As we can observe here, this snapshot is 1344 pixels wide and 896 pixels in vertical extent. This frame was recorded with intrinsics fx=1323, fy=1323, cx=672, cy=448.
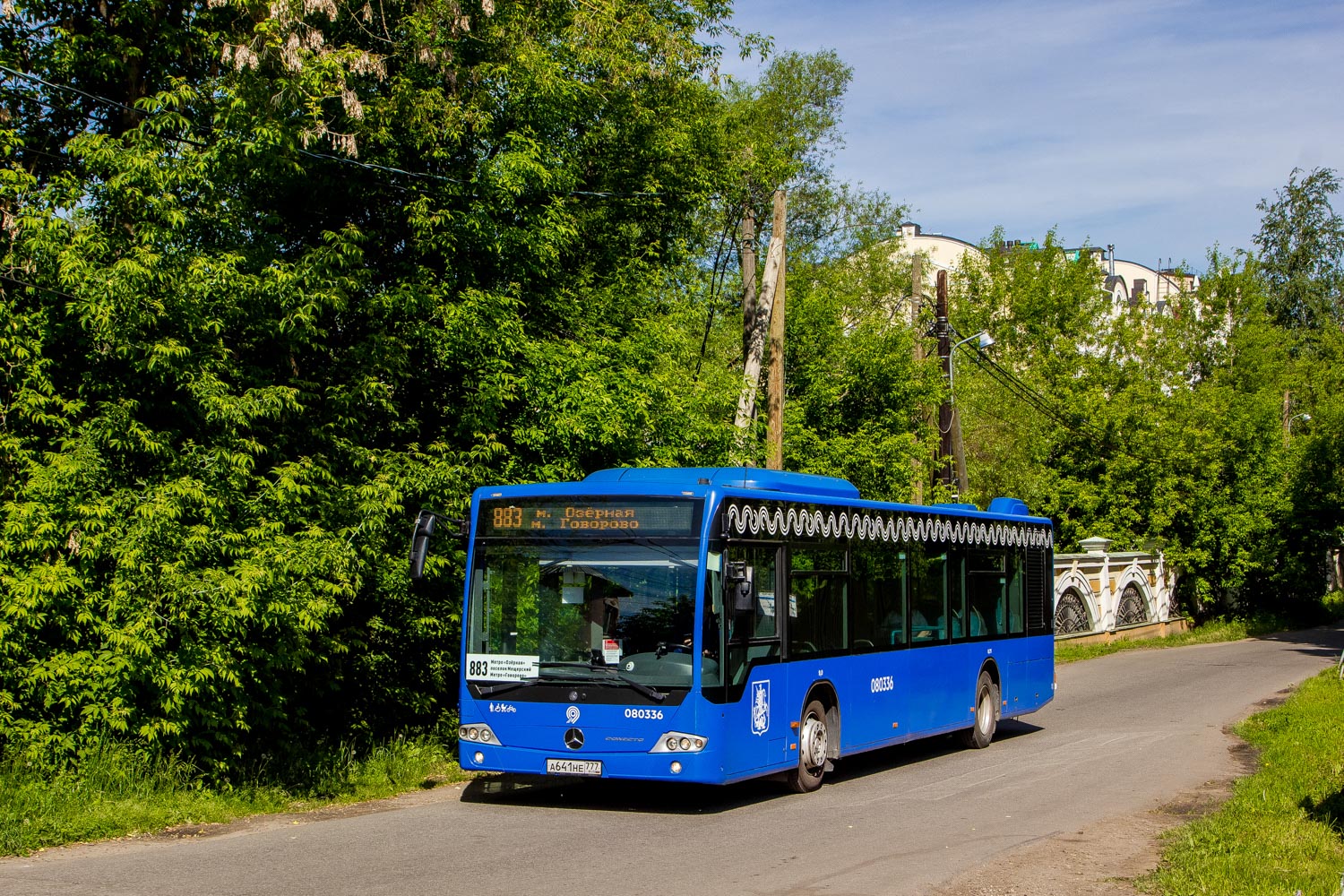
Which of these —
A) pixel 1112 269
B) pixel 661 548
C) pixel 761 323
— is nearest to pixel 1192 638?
pixel 761 323

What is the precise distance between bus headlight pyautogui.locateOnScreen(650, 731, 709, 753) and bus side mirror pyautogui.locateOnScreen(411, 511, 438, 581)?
248 cm

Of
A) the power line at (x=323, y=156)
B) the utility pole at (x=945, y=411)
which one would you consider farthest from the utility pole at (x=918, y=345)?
the power line at (x=323, y=156)

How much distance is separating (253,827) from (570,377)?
6.23 m

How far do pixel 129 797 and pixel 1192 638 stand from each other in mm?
35630

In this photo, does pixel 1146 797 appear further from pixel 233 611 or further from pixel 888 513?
pixel 233 611

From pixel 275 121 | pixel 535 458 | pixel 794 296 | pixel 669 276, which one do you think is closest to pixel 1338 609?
pixel 794 296

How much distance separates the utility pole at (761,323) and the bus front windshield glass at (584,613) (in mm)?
8362

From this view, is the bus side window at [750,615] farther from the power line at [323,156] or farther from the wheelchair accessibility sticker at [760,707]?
the power line at [323,156]

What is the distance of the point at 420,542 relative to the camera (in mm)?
11297

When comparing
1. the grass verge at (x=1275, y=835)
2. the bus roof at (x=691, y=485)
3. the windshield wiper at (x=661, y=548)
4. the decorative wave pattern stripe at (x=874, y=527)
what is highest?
the bus roof at (x=691, y=485)

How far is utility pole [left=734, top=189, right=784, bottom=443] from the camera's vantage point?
20.0 m

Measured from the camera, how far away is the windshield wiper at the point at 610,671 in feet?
36.0

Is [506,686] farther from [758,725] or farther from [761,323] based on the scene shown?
[761,323]

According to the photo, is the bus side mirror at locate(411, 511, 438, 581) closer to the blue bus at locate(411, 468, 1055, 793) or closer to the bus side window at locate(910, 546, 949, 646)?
the blue bus at locate(411, 468, 1055, 793)
